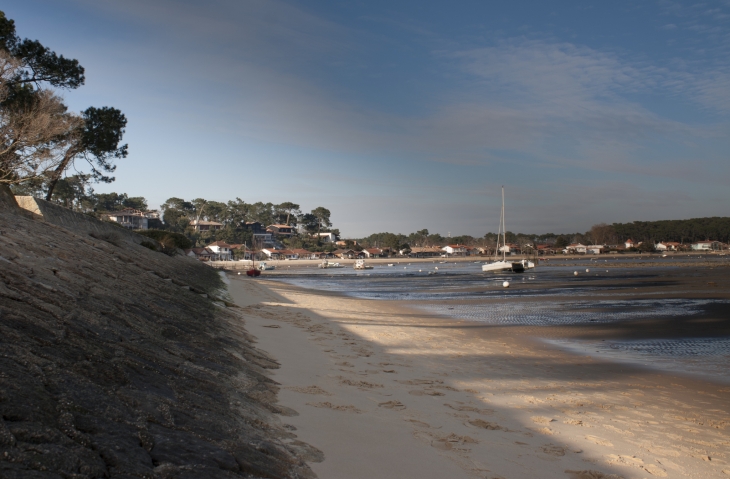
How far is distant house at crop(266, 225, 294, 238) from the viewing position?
15675 cm

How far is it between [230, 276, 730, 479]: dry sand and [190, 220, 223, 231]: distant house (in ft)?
450

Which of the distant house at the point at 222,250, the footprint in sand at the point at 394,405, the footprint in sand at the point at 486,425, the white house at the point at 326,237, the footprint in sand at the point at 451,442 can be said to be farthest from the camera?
the white house at the point at 326,237

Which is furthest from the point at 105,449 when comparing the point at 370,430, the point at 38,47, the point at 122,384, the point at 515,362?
the point at 38,47

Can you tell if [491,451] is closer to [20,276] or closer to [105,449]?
[105,449]

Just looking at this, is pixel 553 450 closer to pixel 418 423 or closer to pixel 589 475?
pixel 589 475

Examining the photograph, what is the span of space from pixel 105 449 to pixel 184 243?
174 feet

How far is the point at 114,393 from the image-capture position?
340 cm

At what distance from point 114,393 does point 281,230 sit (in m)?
160

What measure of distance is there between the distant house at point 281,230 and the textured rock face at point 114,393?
151 m

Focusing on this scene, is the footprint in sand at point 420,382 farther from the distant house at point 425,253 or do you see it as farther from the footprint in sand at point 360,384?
the distant house at point 425,253

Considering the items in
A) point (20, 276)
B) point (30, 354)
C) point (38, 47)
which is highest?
point (38, 47)

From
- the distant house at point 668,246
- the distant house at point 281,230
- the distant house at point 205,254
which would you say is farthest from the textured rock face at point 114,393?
the distant house at point 668,246

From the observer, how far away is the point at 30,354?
3303 millimetres

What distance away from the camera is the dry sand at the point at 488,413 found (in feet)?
14.5
